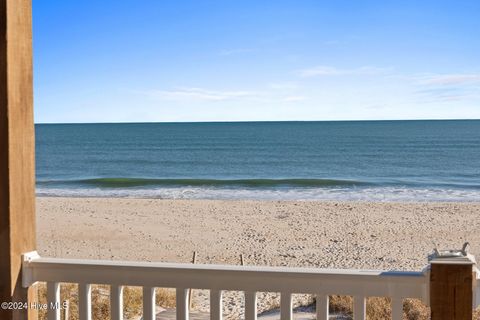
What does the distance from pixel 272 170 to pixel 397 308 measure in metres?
31.1

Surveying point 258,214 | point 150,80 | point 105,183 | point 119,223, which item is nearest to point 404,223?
point 258,214

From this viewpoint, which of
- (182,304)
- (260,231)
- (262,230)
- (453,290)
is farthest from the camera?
(262,230)

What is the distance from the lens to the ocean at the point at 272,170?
854 inches

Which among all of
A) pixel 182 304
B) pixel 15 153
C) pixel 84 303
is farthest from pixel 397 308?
pixel 15 153

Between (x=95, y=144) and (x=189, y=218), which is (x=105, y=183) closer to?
(x=189, y=218)

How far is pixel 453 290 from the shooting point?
58.7 inches

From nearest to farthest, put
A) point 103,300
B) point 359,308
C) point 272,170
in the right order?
point 359,308
point 103,300
point 272,170

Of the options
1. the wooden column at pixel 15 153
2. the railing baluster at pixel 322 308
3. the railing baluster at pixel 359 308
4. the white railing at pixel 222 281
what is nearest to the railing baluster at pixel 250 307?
the white railing at pixel 222 281

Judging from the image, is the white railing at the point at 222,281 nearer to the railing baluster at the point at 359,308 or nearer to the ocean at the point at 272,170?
the railing baluster at the point at 359,308

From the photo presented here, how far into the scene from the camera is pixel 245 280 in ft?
5.42

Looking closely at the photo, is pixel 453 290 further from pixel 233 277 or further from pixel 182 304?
pixel 182 304

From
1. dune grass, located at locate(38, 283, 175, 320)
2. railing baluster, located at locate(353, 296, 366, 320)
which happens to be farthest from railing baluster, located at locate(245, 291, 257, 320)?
dune grass, located at locate(38, 283, 175, 320)

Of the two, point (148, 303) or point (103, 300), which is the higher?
point (148, 303)

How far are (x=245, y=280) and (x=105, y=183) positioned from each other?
81.1 feet
